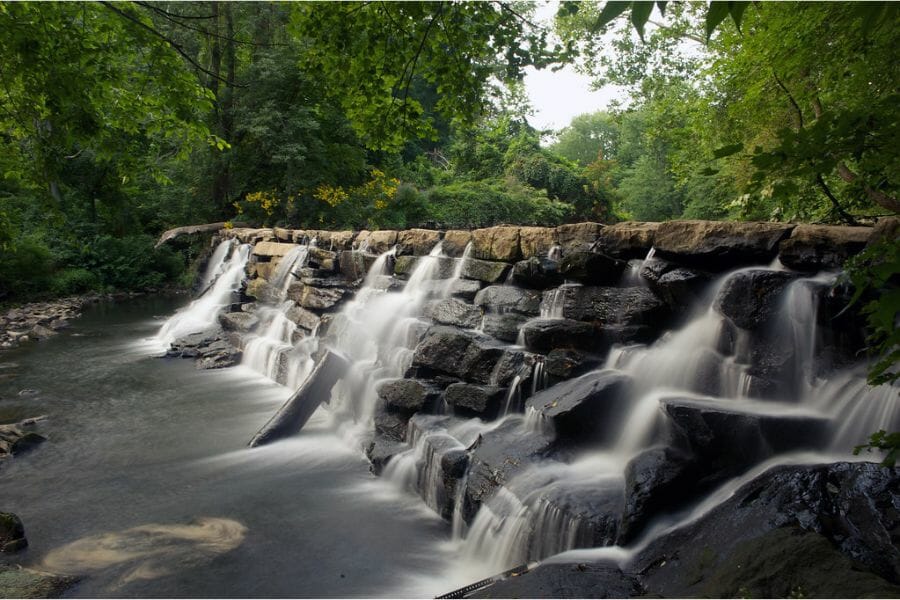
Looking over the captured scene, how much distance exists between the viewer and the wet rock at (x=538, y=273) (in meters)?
7.38

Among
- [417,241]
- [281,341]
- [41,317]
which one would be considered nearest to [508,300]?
[417,241]

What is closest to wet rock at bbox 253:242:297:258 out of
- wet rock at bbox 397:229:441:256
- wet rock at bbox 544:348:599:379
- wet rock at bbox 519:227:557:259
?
wet rock at bbox 397:229:441:256

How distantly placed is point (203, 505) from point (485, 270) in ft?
16.8

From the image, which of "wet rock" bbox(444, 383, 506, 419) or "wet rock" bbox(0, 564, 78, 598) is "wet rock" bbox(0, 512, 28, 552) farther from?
"wet rock" bbox(444, 383, 506, 419)

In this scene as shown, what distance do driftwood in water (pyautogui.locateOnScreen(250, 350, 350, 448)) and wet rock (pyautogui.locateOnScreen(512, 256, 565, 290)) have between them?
338 centimetres

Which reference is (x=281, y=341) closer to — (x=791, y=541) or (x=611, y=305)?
(x=611, y=305)

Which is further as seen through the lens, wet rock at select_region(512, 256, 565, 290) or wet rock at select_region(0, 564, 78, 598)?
wet rock at select_region(512, 256, 565, 290)

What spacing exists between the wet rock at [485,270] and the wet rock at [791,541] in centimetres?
483

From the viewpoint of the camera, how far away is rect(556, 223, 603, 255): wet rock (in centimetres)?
734

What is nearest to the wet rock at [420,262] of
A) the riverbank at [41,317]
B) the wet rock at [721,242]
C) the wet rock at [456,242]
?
the wet rock at [456,242]

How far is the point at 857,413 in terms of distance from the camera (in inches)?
169

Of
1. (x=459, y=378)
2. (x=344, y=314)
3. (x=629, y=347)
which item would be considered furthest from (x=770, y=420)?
(x=344, y=314)

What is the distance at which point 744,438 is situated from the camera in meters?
4.35

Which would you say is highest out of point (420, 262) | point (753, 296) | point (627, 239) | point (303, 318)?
point (627, 239)
